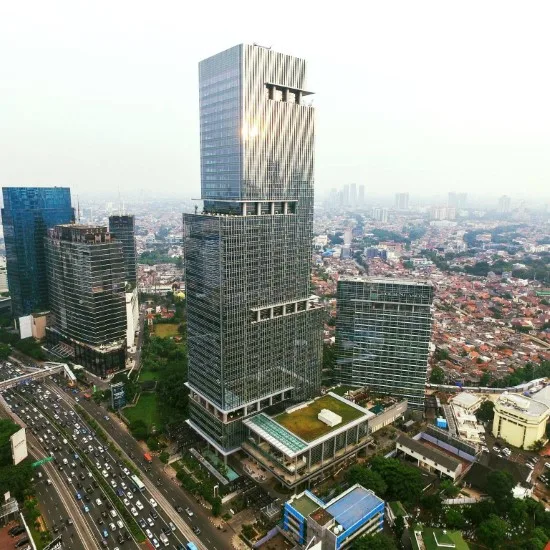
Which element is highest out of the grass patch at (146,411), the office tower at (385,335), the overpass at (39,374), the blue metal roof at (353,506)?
the office tower at (385,335)

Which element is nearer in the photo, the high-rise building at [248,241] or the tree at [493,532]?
the tree at [493,532]

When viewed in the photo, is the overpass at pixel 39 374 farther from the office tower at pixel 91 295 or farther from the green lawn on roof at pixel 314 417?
the green lawn on roof at pixel 314 417

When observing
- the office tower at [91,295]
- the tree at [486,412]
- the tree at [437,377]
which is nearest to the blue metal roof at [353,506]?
the tree at [486,412]

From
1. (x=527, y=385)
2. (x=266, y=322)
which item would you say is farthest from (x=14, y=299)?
(x=527, y=385)

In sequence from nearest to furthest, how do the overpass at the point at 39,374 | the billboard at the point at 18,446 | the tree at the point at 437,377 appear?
the billboard at the point at 18,446, the overpass at the point at 39,374, the tree at the point at 437,377

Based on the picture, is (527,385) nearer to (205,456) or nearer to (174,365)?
(205,456)
